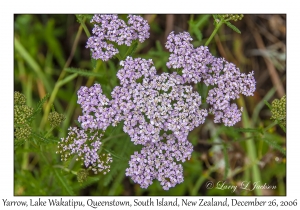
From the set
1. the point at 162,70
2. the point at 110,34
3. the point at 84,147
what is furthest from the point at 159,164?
the point at 162,70

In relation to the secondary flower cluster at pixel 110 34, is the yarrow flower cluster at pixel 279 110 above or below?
below

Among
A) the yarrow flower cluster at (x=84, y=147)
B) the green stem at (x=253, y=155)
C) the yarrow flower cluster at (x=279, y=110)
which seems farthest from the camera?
the green stem at (x=253, y=155)

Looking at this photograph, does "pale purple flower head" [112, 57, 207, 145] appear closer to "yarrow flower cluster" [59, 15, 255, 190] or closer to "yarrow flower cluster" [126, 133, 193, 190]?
"yarrow flower cluster" [59, 15, 255, 190]

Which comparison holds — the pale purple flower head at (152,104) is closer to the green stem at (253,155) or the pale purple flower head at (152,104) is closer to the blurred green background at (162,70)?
the blurred green background at (162,70)

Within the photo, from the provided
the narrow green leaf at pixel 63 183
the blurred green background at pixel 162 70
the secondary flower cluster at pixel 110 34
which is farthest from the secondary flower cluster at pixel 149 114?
the blurred green background at pixel 162 70

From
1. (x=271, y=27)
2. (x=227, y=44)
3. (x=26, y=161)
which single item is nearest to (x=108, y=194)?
(x=26, y=161)

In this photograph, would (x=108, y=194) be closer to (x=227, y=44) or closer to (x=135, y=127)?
(x=135, y=127)

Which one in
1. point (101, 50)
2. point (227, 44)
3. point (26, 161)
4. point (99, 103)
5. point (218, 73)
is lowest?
point (26, 161)
